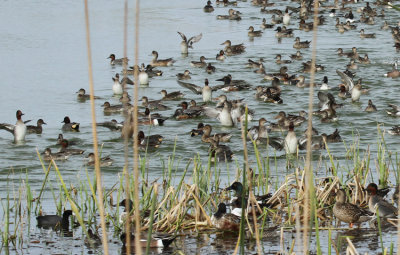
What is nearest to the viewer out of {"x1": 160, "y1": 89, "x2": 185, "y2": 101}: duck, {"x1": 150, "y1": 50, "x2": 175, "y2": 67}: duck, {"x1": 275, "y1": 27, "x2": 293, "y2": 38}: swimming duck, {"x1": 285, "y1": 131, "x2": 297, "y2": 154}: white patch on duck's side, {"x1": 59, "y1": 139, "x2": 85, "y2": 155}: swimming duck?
{"x1": 285, "y1": 131, "x2": 297, "y2": 154}: white patch on duck's side

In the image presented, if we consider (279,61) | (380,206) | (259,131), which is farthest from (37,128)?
(279,61)

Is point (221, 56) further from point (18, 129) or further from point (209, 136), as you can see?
point (18, 129)

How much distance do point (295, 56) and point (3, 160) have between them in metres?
15.2

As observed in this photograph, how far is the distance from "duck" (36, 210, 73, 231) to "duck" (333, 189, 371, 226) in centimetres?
278

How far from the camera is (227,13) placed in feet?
137

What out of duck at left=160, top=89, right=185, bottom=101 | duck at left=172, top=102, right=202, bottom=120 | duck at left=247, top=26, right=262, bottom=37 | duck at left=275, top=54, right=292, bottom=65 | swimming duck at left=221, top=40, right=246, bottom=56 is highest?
duck at left=247, top=26, right=262, bottom=37

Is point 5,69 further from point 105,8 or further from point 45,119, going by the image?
point 105,8

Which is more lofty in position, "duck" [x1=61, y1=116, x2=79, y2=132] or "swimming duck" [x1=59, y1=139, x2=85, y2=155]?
"duck" [x1=61, y1=116, x2=79, y2=132]

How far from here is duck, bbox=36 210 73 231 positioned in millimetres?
8992

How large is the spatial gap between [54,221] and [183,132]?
9273 millimetres

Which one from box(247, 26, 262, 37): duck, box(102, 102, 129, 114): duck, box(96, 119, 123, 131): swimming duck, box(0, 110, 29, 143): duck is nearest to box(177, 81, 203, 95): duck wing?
box(102, 102, 129, 114): duck

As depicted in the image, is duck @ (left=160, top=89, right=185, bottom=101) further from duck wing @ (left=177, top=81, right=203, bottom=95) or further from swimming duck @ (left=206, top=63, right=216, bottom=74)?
swimming duck @ (left=206, top=63, right=216, bottom=74)

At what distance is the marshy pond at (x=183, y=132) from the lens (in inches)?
331

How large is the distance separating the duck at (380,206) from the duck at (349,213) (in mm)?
127
